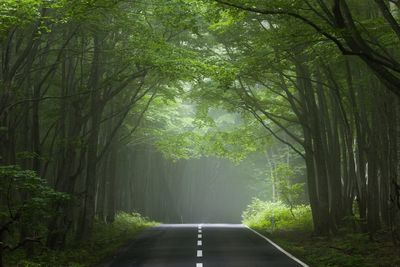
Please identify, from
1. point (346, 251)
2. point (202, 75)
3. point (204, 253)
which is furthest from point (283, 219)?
point (202, 75)

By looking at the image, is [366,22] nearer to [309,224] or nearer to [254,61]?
[254,61]

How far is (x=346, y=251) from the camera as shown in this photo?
15070 millimetres

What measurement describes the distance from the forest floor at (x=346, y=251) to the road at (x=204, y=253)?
58 cm

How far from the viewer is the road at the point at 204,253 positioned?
13445 millimetres

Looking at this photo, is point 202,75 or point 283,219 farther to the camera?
point 283,219

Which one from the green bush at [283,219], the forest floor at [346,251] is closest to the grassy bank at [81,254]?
the forest floor at [346,251]

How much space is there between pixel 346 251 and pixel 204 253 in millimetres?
4332

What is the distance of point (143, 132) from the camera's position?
101ft

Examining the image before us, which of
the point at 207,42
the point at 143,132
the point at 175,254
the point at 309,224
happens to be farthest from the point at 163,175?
the point at 175,254

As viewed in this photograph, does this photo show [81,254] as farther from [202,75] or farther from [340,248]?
[340,248]

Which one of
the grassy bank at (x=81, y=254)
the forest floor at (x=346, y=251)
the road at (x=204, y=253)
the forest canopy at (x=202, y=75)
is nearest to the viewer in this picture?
the forest canopy at (x=202, y=75)

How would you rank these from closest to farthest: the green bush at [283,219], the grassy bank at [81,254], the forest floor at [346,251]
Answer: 1. the forest floor at [346,251]
2. the grassy bank at [81,254]
3. the green bush at [283,219]

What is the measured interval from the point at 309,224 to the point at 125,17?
1573cm

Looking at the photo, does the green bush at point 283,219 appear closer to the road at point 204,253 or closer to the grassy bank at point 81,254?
the road at point 204,253
